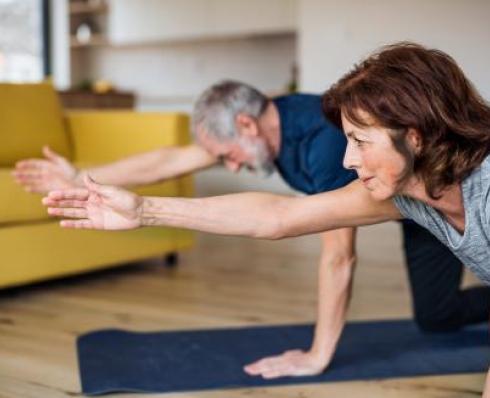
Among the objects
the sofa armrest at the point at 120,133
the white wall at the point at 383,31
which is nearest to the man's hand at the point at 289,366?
the sofa armrest at the point at 120,133

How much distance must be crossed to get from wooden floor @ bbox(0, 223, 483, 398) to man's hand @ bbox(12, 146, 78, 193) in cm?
47

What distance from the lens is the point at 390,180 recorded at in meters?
1.22

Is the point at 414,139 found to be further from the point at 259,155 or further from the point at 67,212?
the point at 259,155

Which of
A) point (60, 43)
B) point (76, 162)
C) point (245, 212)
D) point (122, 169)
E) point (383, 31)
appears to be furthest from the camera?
point (60, 43)

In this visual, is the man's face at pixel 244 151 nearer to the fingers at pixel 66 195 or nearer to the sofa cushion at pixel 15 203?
the fingers at pixel 66 195

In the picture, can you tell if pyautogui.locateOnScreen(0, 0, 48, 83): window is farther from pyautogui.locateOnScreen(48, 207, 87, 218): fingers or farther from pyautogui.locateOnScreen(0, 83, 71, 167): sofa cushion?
pyautogui.locateOnScreen(48, 207, 87, 218): fingers

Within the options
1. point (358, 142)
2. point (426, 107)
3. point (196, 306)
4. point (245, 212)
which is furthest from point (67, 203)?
point (196, 306)

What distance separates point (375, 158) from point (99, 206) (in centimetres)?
50

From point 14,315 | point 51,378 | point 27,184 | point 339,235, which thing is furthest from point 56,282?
point 339,235

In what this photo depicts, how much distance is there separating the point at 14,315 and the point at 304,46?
10.8 feet

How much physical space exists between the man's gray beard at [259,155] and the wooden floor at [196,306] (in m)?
0.58

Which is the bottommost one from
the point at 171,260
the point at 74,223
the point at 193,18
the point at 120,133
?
the point at 171,260

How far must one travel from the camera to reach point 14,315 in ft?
8.11

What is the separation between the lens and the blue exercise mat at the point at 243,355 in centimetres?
183
